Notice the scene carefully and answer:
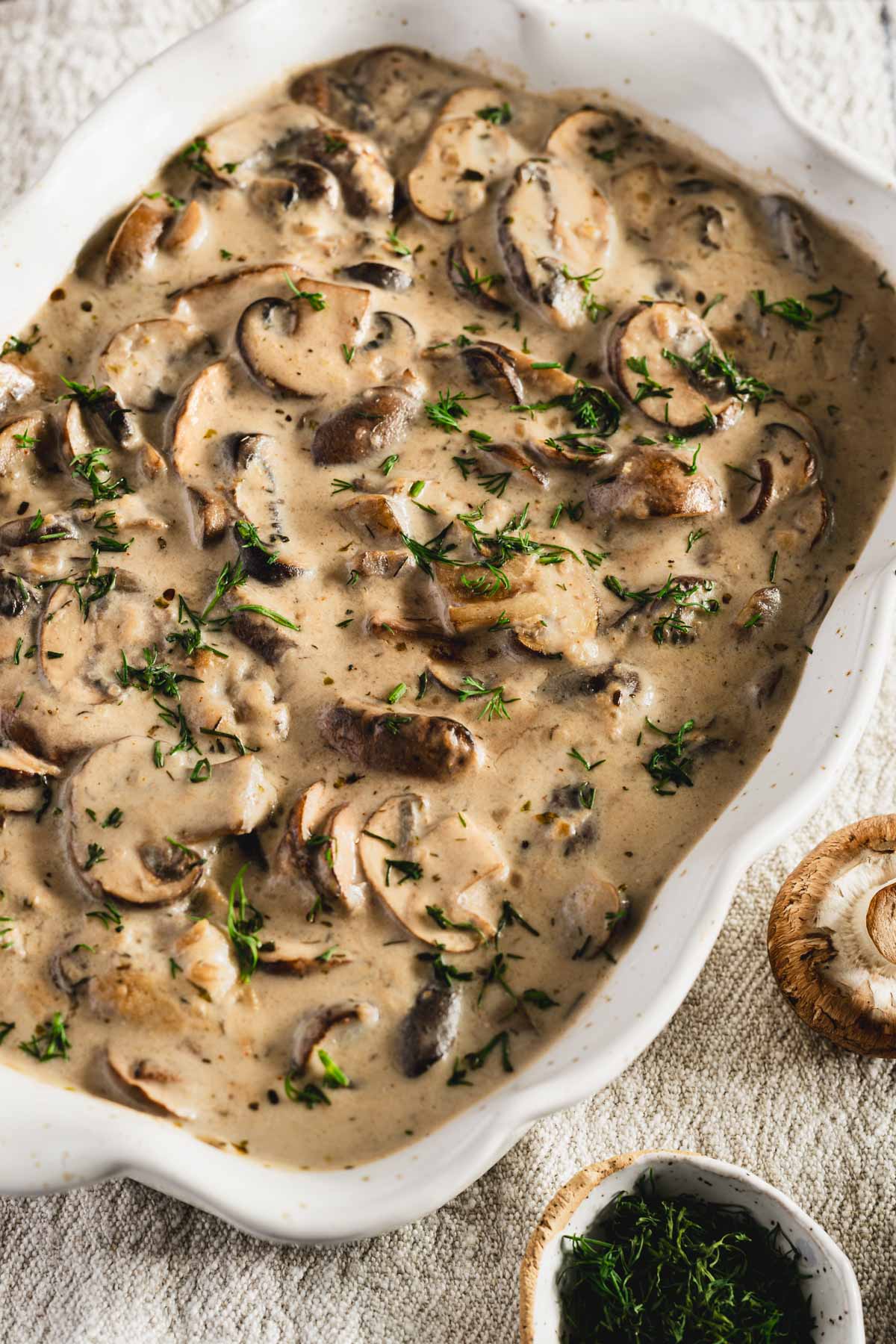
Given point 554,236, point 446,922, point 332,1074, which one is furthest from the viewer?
point 554,236

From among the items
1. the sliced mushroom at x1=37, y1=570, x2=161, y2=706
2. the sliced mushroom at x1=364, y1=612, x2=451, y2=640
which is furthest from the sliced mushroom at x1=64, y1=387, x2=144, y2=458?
the sliced mushroom at x1=364, y1=612, x2=451, y2=640

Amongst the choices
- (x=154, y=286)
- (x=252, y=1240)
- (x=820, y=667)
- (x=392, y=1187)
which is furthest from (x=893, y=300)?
(x=252, y=1240)

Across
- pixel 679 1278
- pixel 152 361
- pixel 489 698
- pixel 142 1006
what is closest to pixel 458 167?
pixel 152 361

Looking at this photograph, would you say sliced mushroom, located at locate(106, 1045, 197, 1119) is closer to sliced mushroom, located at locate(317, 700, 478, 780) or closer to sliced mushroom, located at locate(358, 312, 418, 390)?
sliced mushroom, located at locate(317, 700, 478, 780)

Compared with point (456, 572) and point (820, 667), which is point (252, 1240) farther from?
point (820, 667)

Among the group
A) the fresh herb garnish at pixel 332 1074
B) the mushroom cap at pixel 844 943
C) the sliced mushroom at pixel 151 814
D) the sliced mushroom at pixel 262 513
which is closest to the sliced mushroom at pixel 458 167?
the sliced mushroom at pixel 262 513

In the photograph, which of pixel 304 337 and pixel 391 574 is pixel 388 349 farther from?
pixel 391 574

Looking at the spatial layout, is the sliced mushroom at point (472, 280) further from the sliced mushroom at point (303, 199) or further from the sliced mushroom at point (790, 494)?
the sliced mushroom at point (790, 494)

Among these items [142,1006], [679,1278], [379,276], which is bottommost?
[679,1278]
